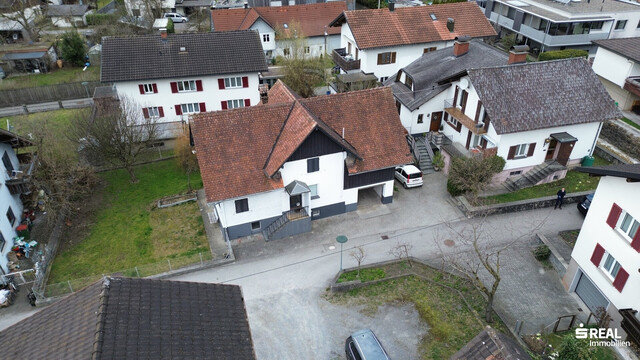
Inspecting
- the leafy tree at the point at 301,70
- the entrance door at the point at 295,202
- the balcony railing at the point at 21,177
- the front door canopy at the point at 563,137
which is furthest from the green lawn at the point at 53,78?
the front door canopy at the point at 563,137

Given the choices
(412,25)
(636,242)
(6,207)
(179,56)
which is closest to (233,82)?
(179,56)

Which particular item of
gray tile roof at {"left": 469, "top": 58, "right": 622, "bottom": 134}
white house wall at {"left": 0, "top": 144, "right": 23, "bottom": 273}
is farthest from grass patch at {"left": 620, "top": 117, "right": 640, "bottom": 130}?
white house wall at {"left": 0, "top": 144, "right": 23, "bottom": 273}

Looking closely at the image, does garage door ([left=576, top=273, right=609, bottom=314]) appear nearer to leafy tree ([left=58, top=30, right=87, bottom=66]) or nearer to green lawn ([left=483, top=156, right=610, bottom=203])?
green lawn ([left=483, top=156, right=610, bottom=203])

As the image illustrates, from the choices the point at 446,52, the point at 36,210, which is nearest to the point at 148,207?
the point at 36,210

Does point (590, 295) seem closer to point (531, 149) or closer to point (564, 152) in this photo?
point (531, 149)

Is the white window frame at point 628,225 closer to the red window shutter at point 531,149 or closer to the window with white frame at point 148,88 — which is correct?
the red window shutter at point 531,149

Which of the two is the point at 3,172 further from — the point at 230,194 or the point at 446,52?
the point at 446,52
